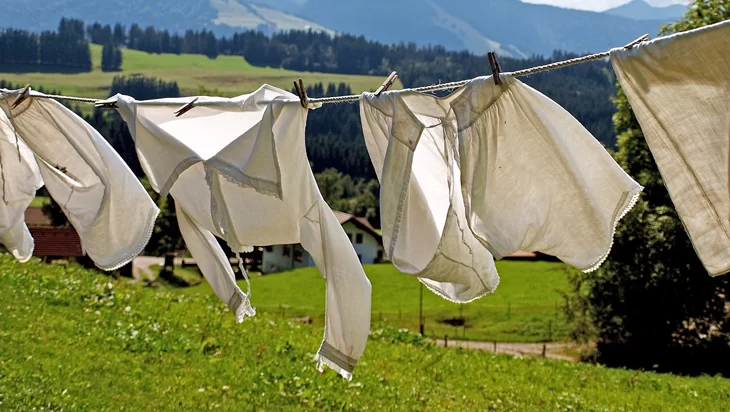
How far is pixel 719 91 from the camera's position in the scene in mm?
3559

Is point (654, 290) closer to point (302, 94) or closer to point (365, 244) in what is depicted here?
point (302, 94)

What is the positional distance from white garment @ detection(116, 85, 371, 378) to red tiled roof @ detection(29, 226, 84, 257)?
40015 millimetres

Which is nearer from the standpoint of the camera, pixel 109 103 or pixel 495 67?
pixel 495 67

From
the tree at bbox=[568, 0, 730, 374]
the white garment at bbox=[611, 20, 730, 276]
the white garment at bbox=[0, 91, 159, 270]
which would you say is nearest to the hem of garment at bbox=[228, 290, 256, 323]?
the white garment at bbox=[0, 91, 159, 270]

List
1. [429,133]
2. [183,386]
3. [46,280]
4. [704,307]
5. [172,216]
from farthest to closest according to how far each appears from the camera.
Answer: [172,216] < [704,307] < [46,280] < [183,386] < [429,133]

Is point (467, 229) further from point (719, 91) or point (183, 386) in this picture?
point (183, 386)

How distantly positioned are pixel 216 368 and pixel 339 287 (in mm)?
4675

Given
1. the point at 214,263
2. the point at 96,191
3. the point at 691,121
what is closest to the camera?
the point at 691,121

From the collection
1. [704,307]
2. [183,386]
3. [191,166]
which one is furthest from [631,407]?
[704,307]

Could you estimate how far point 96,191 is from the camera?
6023 millimetres

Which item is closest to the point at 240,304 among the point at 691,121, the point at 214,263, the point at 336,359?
the point at 214,263

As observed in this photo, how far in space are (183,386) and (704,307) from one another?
22.5m

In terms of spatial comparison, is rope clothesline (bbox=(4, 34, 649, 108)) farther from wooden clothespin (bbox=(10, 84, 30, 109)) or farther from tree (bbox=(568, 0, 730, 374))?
tree (bbox=(568, 0, 730, 374))

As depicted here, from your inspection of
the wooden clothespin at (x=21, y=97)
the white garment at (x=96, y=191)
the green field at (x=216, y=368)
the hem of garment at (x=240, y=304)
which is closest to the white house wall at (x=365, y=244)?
the green field at (x=216, y=368)
